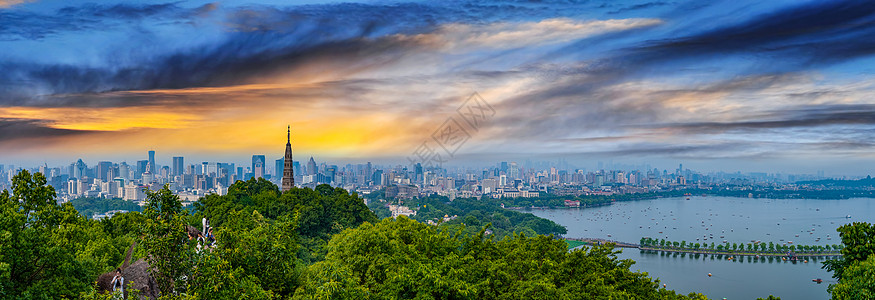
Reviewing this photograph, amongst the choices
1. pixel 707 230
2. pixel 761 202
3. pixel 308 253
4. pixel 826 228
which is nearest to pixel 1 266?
pixel 308 253

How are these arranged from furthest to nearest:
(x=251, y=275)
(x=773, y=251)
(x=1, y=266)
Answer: (x=773, y=251), (x=251, y=275), (x=1, y=266)

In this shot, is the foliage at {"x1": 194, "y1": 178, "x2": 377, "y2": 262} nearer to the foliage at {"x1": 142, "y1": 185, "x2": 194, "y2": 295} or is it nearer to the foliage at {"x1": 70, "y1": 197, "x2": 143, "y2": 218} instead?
the foliage at {"x1": 142, "y1": 185, "x2": 194, "y2": 295}

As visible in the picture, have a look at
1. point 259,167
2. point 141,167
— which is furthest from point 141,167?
point 259,167

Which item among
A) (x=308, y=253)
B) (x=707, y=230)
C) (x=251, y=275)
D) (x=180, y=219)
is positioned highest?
(x=180, y=219)

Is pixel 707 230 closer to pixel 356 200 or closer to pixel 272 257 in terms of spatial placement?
pixel 356 200

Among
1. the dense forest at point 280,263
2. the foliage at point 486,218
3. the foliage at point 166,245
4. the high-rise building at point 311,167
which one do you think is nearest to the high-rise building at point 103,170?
the high-rise building at point 311,167

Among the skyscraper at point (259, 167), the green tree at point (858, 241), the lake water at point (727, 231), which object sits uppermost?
the skyscraper at point (259, 167)

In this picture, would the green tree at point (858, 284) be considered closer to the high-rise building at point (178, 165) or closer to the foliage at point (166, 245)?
the foliage at point (166, 245)
